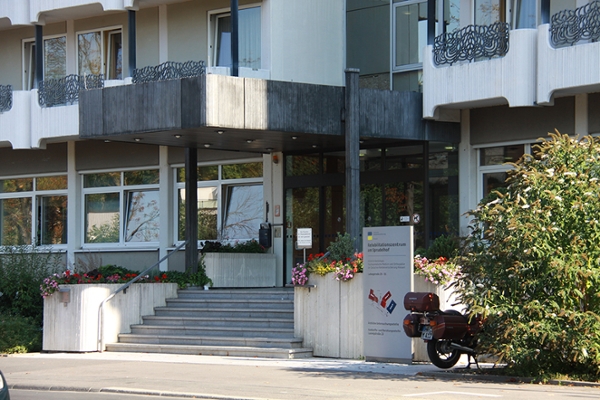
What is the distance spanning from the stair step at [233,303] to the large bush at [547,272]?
6.56m

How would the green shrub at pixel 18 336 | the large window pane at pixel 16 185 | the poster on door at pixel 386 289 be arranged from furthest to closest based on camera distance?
1. the large window pane at pixel 16 185
2. the green shrub at pixel 18 336
3. the poster on door at pixel 386 289

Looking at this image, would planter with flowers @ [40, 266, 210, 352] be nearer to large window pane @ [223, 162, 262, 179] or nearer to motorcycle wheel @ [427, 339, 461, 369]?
large window pane @ [223, 162, 262, 179]

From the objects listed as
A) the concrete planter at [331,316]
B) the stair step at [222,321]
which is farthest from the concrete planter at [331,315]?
the stair step at [222,321]

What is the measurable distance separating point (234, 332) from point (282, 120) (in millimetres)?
4234

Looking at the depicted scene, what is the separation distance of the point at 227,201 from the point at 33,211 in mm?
6867

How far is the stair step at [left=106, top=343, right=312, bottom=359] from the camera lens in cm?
1708

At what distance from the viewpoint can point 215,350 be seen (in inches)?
713

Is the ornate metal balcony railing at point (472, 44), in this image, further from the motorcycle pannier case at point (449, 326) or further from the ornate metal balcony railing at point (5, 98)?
the ornate metal balcony railing at point (5, 98)

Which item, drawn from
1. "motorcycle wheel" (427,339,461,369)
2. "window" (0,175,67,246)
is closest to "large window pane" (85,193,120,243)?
"window" (0,175,67,246)

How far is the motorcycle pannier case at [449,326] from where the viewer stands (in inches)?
541

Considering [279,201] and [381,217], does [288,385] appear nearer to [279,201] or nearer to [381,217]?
[381,217]

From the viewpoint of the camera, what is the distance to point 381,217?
21547mm

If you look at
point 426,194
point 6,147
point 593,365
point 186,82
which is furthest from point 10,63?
point 593,365

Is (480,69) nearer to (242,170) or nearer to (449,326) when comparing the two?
(449,326)
